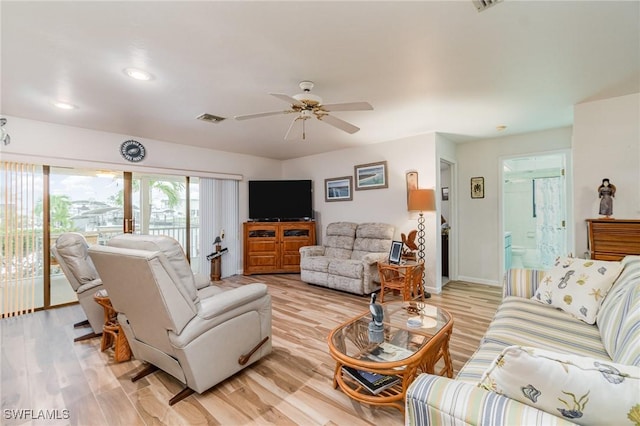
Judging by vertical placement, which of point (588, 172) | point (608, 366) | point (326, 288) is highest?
point (588, 172)

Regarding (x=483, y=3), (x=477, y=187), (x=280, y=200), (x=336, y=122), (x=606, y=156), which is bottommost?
(x=280, y=200)

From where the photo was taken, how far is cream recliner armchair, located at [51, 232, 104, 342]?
2.68 metres

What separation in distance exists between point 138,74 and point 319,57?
1.51 meters

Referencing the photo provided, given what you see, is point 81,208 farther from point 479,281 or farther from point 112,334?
point 479,281

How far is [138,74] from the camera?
7.38 ft

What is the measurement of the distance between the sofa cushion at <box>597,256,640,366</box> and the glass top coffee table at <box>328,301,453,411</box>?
30.9 inches

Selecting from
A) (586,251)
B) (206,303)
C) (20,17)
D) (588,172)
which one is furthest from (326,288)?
(20,17)

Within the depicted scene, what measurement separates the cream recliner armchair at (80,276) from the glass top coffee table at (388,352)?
2.49 m

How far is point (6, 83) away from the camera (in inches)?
94.4

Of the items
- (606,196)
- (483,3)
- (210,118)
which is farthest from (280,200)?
(606,196)

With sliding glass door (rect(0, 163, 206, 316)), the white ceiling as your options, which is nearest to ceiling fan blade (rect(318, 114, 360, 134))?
the white ceiling

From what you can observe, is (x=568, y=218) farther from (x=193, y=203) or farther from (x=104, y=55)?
(x=193, y=203)

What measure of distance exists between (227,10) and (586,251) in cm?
390

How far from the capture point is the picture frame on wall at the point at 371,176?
461 centimetres
